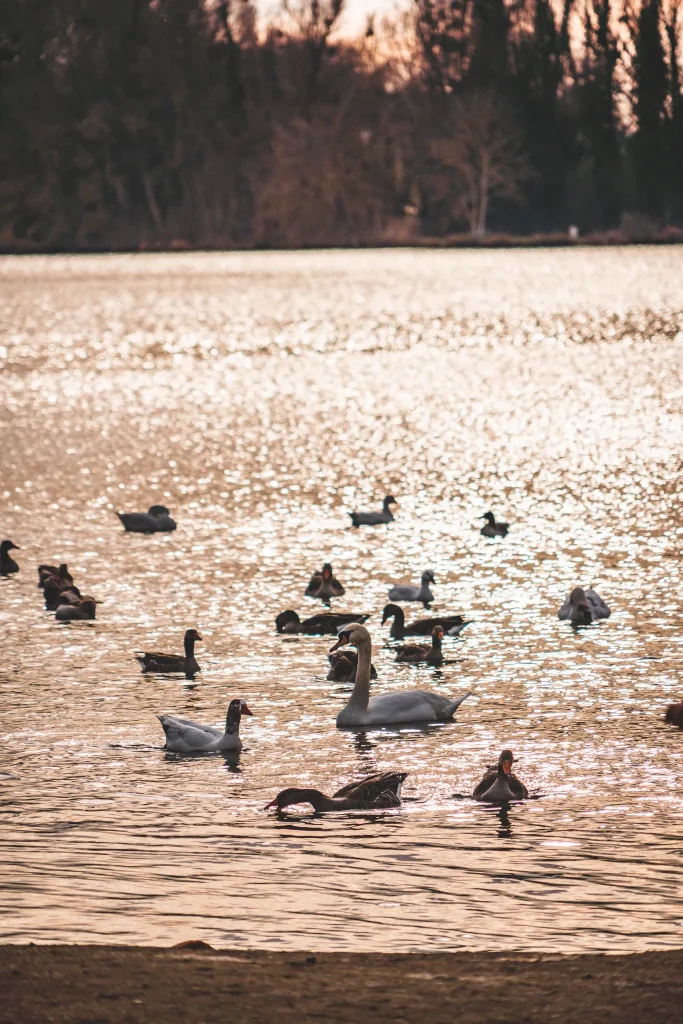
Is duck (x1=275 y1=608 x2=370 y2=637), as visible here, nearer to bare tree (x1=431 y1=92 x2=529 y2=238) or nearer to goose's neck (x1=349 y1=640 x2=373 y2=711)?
goose's neck (x1=349 y1=640 x2=373 y2=711)

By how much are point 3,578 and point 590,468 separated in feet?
40.6

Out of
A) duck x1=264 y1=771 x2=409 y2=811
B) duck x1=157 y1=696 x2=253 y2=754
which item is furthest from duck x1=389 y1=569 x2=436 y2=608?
duck x1=264 y1=771 x2=409 y2=811

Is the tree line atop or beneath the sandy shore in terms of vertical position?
atop

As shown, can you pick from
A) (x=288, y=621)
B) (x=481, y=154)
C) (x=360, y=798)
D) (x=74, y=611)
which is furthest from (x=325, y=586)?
(x=481, y=154)

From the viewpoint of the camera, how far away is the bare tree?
14600 cm

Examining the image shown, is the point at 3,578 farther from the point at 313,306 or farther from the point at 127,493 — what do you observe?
the point at 313,306

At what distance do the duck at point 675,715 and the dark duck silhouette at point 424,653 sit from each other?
111 inches

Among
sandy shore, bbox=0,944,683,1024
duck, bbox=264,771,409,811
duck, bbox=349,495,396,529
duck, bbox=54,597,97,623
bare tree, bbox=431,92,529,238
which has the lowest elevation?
duck, bbox=264,771,409,811

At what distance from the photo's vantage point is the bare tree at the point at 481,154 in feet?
479

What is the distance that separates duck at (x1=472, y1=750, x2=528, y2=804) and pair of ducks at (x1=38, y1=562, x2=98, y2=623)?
283 inches

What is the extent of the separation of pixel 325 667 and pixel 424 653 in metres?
0.87

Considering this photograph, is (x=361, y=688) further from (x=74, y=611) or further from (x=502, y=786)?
(x=74, y=611)

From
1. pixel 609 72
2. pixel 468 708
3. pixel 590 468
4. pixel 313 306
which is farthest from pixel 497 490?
pixel 609 72

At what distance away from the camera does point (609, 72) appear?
146625 millimetres
